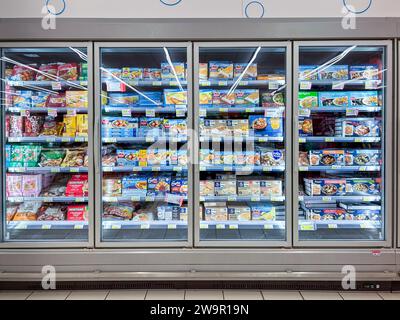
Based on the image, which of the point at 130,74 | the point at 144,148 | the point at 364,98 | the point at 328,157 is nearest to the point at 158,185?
the point at 144,148

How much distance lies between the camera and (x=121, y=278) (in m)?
2.30

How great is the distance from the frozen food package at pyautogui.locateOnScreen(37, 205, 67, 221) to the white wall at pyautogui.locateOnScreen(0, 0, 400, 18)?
1.82 metres

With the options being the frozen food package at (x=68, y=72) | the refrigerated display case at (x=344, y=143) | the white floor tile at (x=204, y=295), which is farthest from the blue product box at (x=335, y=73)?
the frozen food package at (x=68, y=72)

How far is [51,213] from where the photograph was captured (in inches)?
106

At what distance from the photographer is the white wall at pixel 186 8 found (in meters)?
2.72

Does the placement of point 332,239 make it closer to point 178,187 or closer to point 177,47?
point 178,187

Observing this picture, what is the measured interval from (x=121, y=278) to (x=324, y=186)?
6.26ft

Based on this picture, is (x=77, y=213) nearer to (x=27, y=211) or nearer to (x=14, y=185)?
(x=27, y=211)

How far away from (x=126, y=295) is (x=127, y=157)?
114 cm

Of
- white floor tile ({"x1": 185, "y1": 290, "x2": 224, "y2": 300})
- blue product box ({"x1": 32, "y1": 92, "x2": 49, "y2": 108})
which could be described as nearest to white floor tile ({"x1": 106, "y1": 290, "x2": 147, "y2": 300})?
white floor tile ({"x1": 185, "y1": 290, "x2": 224, "y2": 300})

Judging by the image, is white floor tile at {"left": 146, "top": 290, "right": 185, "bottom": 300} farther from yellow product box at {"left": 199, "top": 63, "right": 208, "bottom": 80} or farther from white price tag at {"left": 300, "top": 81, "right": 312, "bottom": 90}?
white price tag at {"left": 300, "top": 81, "right": 312, "bottom": 90}

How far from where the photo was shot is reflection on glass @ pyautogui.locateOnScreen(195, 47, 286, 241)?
2574mm

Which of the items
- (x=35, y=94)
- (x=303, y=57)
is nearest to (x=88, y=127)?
(x=35, y=94)

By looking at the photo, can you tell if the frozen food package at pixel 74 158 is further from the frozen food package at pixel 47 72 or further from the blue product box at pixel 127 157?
the frozen food package at pixel 47 72
